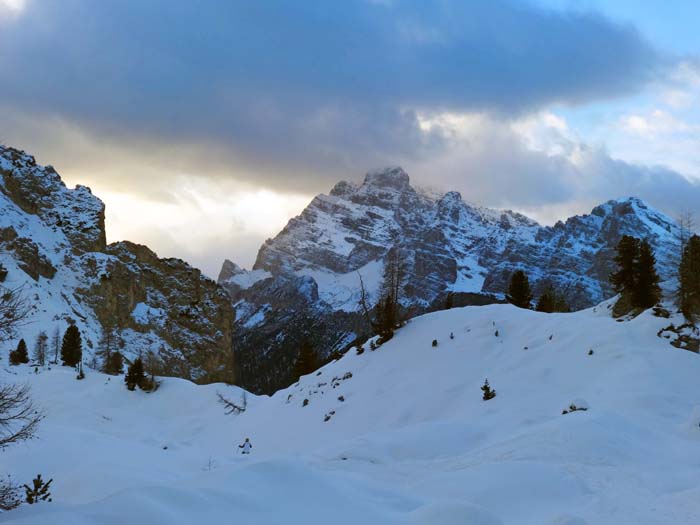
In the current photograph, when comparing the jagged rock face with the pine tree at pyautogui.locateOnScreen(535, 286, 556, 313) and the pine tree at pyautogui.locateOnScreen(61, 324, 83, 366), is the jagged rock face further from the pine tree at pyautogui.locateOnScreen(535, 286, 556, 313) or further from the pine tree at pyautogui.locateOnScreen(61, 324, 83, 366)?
the pine tree at pyautogui.locateOnScreen(535, 286, 556, 313)

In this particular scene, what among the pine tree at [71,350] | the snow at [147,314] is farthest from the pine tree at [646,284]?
the snow at [147,314]

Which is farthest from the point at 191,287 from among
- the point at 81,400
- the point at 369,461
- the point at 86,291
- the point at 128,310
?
the point at 369,461

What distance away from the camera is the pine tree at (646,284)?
1109 inches

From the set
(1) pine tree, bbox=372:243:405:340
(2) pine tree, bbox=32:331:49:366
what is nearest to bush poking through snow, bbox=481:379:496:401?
(1) pine tree, bbox=372:243:405:340

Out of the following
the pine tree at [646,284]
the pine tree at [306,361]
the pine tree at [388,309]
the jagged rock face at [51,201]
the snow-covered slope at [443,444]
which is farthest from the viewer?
the jagged rock face at [51,201]

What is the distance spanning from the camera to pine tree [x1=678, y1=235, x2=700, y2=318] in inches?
970

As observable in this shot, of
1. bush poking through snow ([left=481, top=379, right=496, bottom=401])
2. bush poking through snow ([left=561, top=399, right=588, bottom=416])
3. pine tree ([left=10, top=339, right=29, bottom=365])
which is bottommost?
bush poking through snow ([left=561, top=399, right=588, bottom=416])

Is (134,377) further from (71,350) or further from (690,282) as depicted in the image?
(690,282)

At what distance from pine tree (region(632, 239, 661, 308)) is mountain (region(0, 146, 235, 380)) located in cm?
10028

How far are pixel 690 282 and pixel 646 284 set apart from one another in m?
3.15

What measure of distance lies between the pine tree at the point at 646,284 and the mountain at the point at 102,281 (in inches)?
3948

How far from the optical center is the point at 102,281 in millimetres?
125625

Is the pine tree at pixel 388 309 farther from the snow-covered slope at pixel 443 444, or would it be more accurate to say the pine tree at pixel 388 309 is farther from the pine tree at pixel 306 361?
the pine tree at pixel 306 361

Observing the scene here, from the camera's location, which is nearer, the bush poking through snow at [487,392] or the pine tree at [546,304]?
the bush poking through snow at [487,392]
